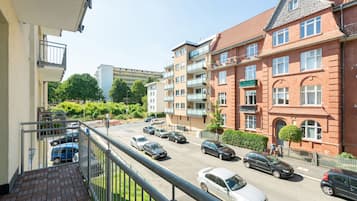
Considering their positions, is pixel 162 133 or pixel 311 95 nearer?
pixel 311 95

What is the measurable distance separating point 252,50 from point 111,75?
78.7 metres

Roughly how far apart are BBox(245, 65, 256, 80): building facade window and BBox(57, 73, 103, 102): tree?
184ft

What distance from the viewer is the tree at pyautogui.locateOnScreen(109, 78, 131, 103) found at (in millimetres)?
68938

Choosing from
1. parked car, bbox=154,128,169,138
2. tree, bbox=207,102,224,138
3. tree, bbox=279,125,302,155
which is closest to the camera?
tree, bbox=279,125,302,155

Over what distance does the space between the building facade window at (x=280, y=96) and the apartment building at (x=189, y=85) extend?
10.5 metres

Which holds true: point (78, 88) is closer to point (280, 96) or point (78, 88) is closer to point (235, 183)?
point (280, 96)

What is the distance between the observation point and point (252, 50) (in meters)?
20.9

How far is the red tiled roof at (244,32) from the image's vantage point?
2056 cm

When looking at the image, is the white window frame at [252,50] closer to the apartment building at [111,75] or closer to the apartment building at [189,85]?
the apartment building at [189,85]

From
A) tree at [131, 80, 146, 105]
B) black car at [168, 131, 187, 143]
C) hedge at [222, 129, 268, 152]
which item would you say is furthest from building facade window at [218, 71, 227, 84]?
tree at [131, 80, 146, 105]

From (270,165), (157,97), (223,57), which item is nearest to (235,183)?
(270,165)

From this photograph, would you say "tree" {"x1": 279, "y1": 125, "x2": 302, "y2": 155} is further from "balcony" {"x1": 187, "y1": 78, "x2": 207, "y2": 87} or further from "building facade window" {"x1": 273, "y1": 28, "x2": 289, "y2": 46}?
"balcony" {"x1": 187, "y1": 78, "x2": 207, "y2": 87}

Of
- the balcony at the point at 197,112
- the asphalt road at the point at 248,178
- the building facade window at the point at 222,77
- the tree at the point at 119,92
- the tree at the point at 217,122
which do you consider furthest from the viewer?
the tree at the point at 119,92

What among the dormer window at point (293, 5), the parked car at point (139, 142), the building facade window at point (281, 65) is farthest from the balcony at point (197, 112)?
the dormer window at point (293, 5)
